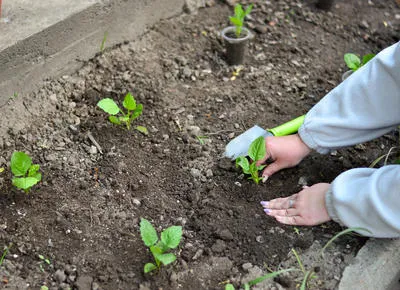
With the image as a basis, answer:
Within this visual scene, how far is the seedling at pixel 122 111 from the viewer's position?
194 cm

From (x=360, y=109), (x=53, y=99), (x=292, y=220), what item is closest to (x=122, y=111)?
(x=53, y=99)

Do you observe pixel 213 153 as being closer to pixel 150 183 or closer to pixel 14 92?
pixel 150 183

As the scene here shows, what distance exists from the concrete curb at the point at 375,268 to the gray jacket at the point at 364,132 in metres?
0.08

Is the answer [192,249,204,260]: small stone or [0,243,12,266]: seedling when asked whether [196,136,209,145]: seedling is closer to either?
[192,249,204,260]: small stone

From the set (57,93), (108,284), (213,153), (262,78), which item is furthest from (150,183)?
(262,78)

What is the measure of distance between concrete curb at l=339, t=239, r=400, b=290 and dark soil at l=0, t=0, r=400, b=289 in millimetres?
36

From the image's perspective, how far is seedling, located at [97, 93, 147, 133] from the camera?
1.94 metres

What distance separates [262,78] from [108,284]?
1.18 metres

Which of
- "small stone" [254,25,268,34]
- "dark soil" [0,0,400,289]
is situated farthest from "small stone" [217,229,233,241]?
"small stone" [254,25,268,34]

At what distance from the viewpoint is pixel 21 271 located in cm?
161

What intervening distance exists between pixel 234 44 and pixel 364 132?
2.49ft

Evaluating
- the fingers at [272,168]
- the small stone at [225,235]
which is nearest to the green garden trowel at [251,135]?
the fingers at [272,168]

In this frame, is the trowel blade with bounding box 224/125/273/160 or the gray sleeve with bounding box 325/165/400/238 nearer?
the gray sleeve with bounding box 325/165/400/238

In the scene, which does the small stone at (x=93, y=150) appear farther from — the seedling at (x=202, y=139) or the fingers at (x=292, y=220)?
the fingers at (x=292, y=220)
